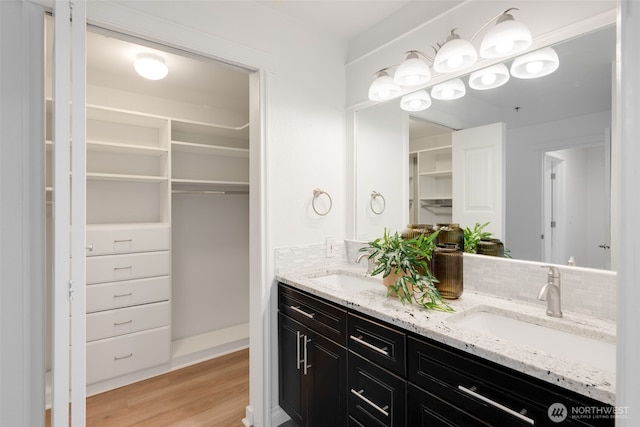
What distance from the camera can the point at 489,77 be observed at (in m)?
1.56

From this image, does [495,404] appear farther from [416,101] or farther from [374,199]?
[416,101]

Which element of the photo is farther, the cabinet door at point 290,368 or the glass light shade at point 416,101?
the glass light shade at point 416,101

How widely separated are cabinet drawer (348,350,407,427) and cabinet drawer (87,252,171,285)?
1855mm

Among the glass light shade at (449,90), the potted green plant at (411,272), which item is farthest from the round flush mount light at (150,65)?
the potted green plant at (411,272)

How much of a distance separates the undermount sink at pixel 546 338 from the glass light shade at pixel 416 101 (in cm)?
122

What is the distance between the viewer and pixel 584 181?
1306 millimetres

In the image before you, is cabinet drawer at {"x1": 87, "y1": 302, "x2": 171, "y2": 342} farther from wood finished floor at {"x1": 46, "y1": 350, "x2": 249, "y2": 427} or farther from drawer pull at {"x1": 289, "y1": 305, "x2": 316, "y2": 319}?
drawer pull at {"x1": 289, "y1": 305, "x2": 316, "y2": 319}

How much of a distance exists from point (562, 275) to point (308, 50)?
1.92 m

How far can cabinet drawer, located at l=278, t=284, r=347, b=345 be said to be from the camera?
150 cm

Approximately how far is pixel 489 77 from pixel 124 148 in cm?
265

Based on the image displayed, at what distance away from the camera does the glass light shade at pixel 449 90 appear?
66.4 inches

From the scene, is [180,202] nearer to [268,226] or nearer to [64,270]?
[268,226]

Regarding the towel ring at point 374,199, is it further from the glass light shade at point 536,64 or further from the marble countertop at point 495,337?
the glass light shade at point 536,64

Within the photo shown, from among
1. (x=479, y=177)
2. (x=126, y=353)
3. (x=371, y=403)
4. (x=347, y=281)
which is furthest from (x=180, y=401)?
(x=479, y=177)
